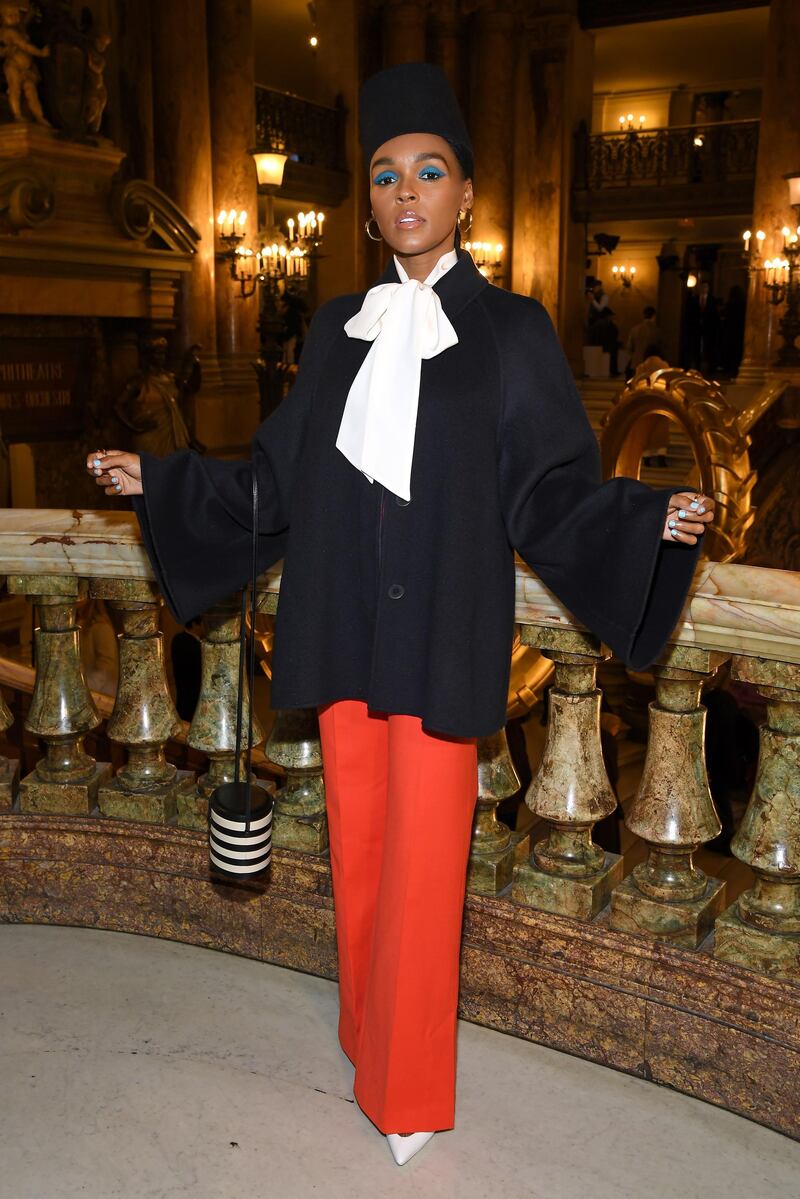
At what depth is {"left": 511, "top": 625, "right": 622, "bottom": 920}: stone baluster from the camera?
7.93 feet

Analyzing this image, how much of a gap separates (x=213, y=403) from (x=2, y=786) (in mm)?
12237

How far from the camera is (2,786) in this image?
118 inches

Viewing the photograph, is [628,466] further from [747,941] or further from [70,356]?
[70,356]

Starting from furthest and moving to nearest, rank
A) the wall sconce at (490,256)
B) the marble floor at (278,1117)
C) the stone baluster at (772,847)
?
the wall sconce at (490,256) → the stone baluster at (772,847) → the marble floor at (278,1117)

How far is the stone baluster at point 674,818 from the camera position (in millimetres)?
2316

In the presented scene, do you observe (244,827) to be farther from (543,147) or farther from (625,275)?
(625,275)

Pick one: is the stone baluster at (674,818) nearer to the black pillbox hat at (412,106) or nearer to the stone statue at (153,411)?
the black pillbox hat at (412,106)

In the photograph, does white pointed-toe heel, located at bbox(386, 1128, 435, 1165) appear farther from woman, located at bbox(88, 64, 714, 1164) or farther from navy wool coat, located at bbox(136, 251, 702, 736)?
navy wool coat, located at bbox(136, 251, 702, 736)

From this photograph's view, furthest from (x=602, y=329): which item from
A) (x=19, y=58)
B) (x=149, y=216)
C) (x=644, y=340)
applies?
(x=19, y=58)

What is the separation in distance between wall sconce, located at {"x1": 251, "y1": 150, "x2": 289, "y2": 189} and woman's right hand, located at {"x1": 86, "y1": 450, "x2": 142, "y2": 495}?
11.6 meters

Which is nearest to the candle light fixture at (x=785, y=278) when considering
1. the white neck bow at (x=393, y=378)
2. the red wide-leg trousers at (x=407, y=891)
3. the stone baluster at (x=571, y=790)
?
the stone baluster at (x=571, y=790)

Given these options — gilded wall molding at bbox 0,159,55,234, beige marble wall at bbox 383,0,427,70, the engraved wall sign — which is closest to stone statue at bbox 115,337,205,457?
the engraved wall sign

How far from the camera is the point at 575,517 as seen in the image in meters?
1.95

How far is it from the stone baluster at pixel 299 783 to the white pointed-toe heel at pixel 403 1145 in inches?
31.1
